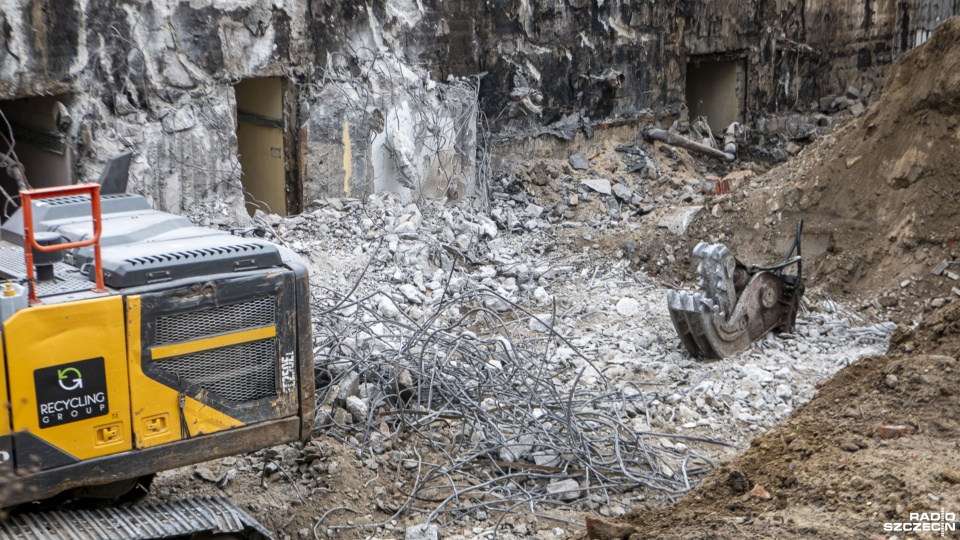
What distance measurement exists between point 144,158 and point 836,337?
6199 millimetres

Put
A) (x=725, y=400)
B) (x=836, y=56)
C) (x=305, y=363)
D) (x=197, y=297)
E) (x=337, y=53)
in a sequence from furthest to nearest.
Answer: (x=836, y=56) < (x=337, y=53) < (x=725, y=400) < (x=305, y=363) < (x=197, y=297)

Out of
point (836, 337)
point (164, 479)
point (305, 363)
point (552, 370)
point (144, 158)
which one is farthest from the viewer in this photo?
point (144, 158)

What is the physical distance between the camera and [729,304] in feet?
24.6

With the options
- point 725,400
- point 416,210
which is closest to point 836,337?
point 725,400

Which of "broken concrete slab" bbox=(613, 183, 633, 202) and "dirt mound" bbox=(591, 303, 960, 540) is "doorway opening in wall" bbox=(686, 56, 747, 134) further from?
"dirt mound" bbox=(591, 303, 960, 540)

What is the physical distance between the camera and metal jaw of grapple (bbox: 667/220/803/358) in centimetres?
728

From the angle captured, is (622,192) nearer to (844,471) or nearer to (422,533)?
(422,533)

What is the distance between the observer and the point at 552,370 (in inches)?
291

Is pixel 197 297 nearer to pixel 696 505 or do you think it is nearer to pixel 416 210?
pixel 696 505

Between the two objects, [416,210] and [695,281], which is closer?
[695,281]

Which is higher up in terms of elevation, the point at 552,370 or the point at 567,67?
the point at 567,67

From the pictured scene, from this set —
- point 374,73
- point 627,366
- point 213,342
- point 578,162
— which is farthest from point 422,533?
point 578,162

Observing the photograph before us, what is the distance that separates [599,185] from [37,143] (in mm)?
6324

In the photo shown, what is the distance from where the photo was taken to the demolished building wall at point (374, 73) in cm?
864
